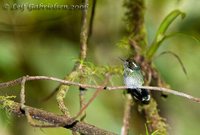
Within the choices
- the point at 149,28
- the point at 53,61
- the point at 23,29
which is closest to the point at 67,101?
the point at 53,61

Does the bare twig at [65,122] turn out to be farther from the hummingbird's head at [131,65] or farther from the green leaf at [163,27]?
the green leaf at [163,27]

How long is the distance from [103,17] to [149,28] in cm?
19

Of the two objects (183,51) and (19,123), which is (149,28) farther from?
(19,123)

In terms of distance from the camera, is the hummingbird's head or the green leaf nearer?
the hummingbird's head

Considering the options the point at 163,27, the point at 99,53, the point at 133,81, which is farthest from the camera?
the point at 99,53

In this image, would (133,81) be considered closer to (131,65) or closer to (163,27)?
(131,65)

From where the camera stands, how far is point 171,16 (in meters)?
1.20

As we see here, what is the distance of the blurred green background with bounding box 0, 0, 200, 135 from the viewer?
4.83ft

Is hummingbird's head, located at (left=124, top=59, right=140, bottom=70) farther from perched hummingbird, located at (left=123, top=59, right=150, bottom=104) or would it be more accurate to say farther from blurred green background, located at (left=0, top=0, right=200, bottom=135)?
blurred green background, located at (left=0, top=0, right=200, bottom=135)

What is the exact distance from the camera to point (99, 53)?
5.25 feet

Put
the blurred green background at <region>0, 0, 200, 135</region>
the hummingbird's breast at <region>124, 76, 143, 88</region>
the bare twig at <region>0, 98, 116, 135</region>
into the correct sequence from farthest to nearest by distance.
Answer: the blurred green background at <region>0, 0, 200, 135</region>, the hummingbird's breast at <region>124, 76, 143, 88</region>, the bare twig at <region>0, 98, 116, 135</region>

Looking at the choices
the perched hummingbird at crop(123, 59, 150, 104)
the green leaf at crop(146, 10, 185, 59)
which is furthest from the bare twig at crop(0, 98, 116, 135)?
the green leaf at crop(146, 10, 185, 59)

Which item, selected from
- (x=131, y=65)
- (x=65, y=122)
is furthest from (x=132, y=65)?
(x=65, y=122)

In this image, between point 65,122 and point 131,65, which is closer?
point 65,122
